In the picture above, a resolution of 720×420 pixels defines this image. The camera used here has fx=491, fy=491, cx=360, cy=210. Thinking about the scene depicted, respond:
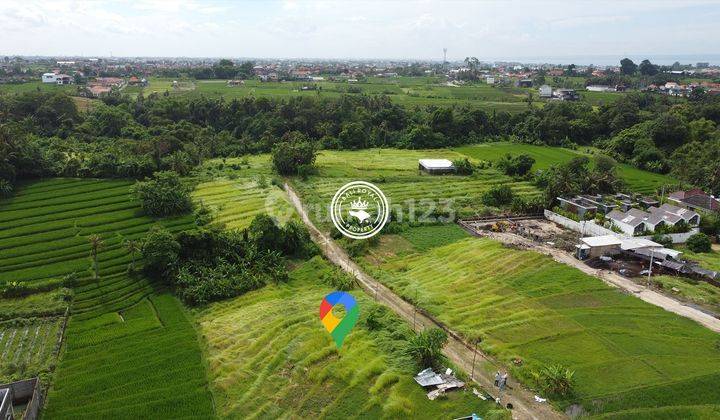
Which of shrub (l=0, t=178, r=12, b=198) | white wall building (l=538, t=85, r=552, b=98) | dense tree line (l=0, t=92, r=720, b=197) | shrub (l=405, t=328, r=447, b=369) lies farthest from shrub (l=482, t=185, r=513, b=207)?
white wall building (l=538, t=85, r=552, b=98)

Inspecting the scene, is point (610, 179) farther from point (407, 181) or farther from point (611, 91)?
point (611, 91)


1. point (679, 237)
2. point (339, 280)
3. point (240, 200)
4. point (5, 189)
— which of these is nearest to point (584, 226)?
point (679, 237)

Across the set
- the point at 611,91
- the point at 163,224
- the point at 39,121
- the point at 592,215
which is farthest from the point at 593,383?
→ the point at 611,91

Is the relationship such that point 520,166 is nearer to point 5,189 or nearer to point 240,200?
point 240,200

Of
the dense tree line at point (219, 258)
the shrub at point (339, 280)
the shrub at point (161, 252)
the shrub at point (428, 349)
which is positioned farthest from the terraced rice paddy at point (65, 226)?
the shrub at point (428, 349)

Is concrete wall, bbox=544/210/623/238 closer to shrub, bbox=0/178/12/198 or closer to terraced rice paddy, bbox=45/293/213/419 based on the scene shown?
terraced rice paddy, bbox=45/293/213/419

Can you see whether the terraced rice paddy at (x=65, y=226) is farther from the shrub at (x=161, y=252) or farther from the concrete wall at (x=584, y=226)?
the concrete wall at (x=584, y=226)
